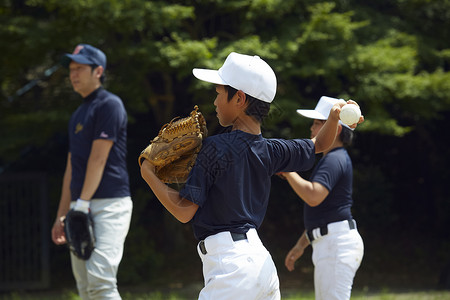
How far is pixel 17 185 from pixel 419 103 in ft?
19.9

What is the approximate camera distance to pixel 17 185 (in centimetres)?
909

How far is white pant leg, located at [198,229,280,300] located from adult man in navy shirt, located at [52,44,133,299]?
71.8 inches

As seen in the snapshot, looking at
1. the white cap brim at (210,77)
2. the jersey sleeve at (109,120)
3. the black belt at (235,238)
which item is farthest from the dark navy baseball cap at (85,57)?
the black belt at (235,238)

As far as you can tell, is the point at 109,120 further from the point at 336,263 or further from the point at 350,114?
the point at 350,114

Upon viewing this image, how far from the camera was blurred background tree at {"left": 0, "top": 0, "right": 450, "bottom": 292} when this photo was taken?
7.70m

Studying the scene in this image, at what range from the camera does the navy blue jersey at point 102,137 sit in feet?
14.8

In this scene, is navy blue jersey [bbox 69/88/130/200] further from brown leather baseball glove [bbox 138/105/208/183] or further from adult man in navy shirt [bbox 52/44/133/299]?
brown leather baseball glove [bbox 138/105/208/183]

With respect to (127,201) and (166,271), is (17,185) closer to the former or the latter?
(166,271)

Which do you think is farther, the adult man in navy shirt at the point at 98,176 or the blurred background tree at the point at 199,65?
the blurred background tree at the point at 199,65

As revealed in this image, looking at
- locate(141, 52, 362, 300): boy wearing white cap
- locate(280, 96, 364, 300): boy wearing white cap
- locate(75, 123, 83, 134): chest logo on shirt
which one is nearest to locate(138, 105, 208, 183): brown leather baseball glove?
locate(141, 52, 362, 300): boy wearing white cap

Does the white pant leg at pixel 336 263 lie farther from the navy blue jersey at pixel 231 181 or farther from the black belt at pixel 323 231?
the navy blue jersey at pixel 231 181

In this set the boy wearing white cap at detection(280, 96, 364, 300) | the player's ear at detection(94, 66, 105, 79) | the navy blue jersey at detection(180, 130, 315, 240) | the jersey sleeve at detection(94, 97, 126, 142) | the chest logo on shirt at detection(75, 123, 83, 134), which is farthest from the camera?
the player's ear at detection(94, 66, 105, 79)

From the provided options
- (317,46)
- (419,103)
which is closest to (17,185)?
(317,46)

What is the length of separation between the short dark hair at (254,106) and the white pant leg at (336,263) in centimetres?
157
